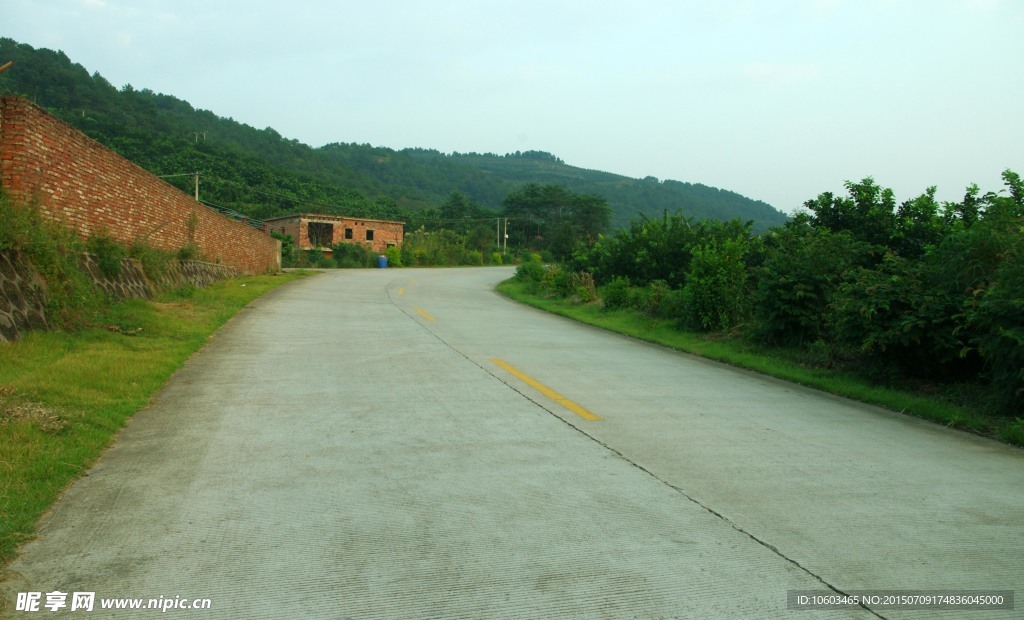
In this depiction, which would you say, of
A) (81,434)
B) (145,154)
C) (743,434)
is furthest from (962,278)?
(145,154)

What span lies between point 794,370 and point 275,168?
261 ft

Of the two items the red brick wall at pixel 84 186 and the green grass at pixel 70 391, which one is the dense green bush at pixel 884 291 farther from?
the red brick wall at pixel 84 186

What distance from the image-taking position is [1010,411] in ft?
25.8

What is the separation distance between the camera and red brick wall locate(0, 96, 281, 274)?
10.8 metres

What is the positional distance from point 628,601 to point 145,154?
226 ft

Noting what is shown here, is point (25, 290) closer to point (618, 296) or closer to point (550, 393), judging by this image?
point (550, 393)

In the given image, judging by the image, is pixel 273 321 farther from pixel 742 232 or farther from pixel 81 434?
pixel 742 232

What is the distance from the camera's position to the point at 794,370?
440 inches

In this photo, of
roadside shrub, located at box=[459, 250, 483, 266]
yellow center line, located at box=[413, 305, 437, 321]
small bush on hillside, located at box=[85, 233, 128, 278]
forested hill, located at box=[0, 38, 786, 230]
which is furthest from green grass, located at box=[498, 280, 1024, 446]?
roadside shrub, located at box=[459, 250, 483, 266]

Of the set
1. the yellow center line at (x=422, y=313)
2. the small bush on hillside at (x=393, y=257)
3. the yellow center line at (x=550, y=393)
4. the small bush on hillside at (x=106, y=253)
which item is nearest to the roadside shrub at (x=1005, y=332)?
the yellow center line at (x=550, y=393)

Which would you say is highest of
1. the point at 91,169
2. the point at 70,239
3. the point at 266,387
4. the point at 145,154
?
the point at 145,154

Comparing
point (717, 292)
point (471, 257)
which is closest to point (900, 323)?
point (717, 292)

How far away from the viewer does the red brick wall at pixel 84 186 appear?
10750 millimetres

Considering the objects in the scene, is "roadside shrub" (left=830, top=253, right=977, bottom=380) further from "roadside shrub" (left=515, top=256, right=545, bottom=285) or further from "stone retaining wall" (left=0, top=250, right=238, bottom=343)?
"roadside shrub" (left=515, top=256, right=545, bottom=285)
